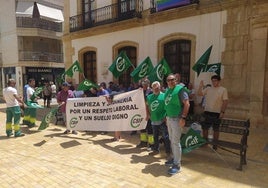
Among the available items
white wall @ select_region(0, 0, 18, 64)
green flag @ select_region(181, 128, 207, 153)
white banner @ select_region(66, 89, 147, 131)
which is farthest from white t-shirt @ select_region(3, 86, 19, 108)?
white wall @ select_region(0, 0, 18, 64)

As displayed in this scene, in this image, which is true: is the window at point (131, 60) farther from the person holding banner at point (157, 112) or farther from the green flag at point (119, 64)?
the person holding banner at point (157, 112)

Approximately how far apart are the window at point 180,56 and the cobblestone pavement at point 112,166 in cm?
416

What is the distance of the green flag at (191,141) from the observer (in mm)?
5109

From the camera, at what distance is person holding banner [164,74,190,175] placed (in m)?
4.55

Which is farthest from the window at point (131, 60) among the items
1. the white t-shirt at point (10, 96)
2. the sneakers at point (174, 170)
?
the sneakers at point (174, 170)

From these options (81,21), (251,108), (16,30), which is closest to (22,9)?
(16,30)

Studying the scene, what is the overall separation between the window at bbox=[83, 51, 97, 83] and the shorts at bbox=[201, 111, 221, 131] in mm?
9396

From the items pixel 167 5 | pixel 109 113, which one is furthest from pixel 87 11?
pixel 109 113

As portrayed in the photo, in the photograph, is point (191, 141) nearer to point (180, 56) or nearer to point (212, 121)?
point (212, 121)

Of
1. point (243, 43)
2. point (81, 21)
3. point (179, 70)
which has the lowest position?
point (179, 70)

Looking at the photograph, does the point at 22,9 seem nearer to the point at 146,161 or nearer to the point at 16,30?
the point at 16,30

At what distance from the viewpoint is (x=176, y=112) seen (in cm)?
456

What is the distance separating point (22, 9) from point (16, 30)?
199 centimetres

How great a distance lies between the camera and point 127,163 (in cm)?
524
